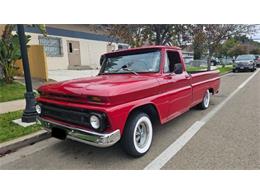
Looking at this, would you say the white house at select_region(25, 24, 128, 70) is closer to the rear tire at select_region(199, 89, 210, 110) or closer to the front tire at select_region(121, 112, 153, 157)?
the rear tire at select_region(199, 89, 210, 110)

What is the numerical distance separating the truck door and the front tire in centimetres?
73

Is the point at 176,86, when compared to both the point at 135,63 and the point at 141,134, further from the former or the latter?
the point at 141,134

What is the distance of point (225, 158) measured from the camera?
3447 millimetres

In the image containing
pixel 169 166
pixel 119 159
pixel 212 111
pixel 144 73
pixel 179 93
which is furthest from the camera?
pixel 212 111

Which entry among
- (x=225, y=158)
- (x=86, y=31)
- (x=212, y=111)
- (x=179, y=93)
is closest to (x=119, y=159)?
(x=225, y=158)

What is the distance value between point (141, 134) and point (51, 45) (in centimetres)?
1378

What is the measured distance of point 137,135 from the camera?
3.72 m

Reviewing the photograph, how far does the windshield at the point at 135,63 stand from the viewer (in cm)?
433

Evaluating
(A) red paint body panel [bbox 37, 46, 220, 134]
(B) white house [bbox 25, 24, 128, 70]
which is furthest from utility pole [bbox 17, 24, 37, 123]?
(B) white house [bbox 25, 24, 128, 70]

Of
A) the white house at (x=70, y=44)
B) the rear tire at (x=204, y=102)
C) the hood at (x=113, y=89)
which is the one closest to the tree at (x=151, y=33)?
the white house at (x=70, y=44)

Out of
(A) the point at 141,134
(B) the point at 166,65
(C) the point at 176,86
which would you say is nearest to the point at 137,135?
(A) the point at 141,134

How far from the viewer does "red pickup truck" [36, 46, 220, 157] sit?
3066mm

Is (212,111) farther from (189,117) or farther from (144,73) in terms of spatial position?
(144,73)

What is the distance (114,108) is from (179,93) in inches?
80.2
